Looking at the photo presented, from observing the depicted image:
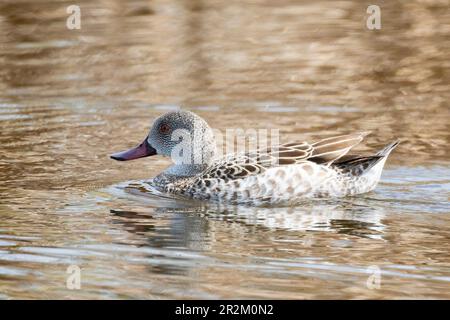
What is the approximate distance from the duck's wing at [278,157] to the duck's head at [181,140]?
29 centimetres

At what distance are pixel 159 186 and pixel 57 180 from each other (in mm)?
957

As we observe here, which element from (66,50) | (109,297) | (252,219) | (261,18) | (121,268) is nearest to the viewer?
(109,297)

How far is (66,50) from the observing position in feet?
48.7

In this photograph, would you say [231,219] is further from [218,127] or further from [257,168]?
[218,127]

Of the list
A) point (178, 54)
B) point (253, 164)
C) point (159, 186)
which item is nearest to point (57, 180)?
point (159, 186)

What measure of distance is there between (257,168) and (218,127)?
241 centimetres

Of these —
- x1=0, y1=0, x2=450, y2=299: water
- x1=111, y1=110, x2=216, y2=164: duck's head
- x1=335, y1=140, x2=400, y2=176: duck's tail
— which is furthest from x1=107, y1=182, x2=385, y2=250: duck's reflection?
x1=111, y1=110, x2=216, y2=164: duck's head

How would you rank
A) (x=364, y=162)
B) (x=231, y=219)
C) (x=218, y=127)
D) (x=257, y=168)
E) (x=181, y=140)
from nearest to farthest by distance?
(x=231, y=219)
(x=257, y=168)
(x=364, y=162)
(x=181, y=140)
(x=218, y=127)

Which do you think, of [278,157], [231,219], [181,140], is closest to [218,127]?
[181,140]

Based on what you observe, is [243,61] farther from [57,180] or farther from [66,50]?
[57,180]

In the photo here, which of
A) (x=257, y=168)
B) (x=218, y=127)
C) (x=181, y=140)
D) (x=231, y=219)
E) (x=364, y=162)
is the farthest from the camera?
(x=218, y=127)

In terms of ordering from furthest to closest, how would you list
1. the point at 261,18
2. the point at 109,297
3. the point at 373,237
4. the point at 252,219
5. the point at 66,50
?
the point at 261,18 < the point at 66,50 < the point at 252,219 < the point at 373,237 < the point at 109,297

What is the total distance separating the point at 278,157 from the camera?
9422 millimetres

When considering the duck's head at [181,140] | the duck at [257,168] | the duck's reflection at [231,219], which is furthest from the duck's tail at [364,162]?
the duck's head at [181,140]
